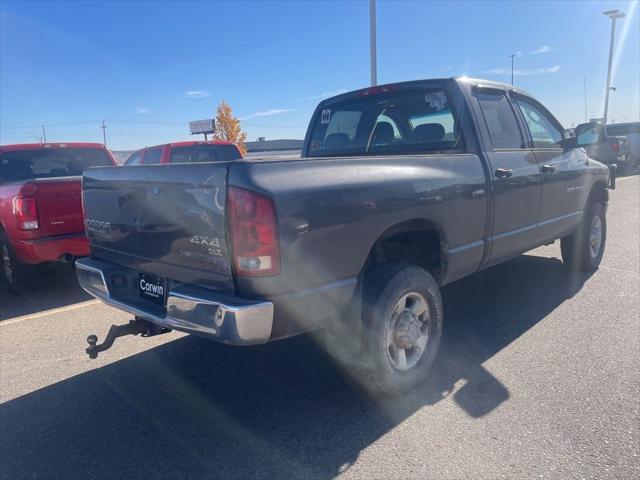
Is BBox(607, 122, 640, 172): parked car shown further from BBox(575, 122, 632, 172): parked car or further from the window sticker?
the window sticker

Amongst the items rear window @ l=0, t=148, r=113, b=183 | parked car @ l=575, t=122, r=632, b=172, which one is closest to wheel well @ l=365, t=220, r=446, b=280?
rear window @ l=0, t=148, r=113, b=183

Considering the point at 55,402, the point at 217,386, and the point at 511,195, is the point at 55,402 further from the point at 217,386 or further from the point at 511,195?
the point at 511,195

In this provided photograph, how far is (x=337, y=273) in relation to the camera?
285 centimetres

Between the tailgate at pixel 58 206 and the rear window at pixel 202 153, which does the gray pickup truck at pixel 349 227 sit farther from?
the rear window at pixel 202 153

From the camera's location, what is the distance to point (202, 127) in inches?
1212

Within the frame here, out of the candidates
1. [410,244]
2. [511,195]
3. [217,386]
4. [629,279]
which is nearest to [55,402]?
[217,386]

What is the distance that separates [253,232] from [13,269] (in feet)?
15.0

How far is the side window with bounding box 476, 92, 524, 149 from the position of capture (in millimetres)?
4242

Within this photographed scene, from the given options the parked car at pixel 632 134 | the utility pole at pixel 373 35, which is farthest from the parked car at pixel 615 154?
the utility pole at pixel 373 35

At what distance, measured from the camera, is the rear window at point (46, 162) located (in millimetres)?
7175

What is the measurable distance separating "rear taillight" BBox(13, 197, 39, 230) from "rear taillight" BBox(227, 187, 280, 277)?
3.78m

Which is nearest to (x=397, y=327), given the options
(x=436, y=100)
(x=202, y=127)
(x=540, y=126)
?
(x=436, y=100)

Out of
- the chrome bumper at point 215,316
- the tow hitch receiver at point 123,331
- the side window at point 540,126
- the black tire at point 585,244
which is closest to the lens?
the chrome bumper at point 215,316

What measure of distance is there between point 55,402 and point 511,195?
3.66 metres
